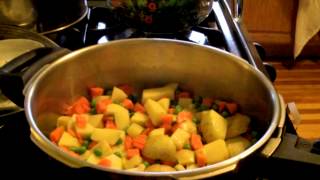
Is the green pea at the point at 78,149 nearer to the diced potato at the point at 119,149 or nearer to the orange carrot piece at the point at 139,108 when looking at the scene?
the diced potato at the point at 119,149

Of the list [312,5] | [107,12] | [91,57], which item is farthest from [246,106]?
[312,5]

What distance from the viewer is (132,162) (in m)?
0.66

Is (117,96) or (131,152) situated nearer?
(131,152)

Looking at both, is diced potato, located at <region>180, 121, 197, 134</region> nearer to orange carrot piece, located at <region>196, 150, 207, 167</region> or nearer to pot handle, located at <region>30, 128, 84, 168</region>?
orange carrot piece, located at <region>196, 150, 207, 167</region>

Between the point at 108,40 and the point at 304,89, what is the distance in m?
1.44

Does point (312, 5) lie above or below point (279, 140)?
below

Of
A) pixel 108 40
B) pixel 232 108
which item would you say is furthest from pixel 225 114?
pixel 108 40

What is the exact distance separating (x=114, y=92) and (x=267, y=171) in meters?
0.33

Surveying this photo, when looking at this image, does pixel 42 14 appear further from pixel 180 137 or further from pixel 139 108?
pixel 180 137

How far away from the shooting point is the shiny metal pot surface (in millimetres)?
717

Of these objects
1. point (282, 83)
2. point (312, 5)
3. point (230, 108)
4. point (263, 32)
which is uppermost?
point (230, 108)

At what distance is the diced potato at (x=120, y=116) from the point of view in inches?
29.3

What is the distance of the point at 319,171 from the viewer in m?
0.55

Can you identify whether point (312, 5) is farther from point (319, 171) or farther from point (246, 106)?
point (319, 171)
